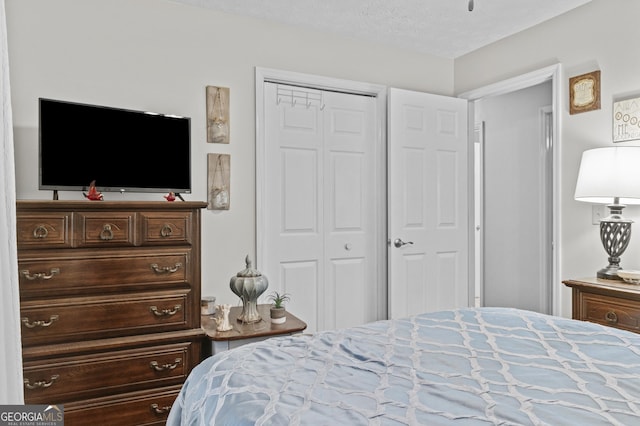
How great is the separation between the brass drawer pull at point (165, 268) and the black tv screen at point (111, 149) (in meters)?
0.49

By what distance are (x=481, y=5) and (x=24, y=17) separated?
2.83 meters

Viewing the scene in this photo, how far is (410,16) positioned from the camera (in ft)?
10.3

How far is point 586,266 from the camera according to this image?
295cm

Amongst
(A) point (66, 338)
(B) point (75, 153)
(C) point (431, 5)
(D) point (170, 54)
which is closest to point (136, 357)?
(A) point (66, 338)

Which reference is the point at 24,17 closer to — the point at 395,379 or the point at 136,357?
the point at 136,357

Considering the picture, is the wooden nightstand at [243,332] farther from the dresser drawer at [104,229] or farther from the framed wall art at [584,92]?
the framed wall art at [584,92]

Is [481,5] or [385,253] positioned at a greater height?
[481,5]

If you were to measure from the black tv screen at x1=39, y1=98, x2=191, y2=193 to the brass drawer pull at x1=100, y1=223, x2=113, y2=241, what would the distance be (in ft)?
1.08

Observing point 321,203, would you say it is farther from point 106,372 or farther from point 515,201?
point 515,201

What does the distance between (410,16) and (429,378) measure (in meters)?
2.70

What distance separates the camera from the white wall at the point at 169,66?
2551mm

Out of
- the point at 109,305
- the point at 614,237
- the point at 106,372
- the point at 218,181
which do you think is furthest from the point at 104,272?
the point at 614,237

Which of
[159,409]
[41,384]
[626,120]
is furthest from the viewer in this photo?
[626,120]

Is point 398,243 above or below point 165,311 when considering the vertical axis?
above
